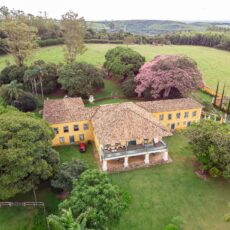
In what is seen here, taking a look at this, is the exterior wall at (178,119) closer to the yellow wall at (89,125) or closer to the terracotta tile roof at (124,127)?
the yellow wall at (89,125)

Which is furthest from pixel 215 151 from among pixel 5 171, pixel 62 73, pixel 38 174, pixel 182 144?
pixel 62 73

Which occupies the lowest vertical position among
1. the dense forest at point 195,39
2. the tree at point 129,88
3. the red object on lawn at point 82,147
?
the red object on lawn at point 82,147

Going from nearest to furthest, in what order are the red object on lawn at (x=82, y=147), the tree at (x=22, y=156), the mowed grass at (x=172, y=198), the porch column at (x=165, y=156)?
the tree at (x=22, y=156), the mowed grass at (x=172, y=198), the porch column at (x=165, y=156), the red object on lawn at (x=82, y=147)

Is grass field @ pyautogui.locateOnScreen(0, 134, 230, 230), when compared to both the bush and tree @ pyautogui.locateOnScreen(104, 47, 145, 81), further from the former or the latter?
the bush

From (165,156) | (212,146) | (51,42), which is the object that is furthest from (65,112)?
(51,42)

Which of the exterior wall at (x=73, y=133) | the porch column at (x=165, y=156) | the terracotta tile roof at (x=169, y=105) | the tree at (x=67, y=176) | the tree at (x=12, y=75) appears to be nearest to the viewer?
the tree at (x=67, y=176)

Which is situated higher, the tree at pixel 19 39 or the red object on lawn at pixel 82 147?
the tree at pixel 19 39

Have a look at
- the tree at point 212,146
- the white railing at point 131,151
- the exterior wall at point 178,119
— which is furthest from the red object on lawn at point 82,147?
the tree at point 212,146
